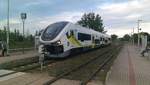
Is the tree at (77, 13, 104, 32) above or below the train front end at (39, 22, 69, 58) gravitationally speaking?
above

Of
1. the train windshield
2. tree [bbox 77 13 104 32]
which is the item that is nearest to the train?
the train windshield

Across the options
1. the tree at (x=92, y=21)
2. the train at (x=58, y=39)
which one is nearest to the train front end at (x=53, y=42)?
the train at (x=58, y=39)

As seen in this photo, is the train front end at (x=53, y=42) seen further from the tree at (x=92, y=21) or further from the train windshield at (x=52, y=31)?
the tree at (x=92, y=21)

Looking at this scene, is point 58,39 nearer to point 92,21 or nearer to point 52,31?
point 52,31

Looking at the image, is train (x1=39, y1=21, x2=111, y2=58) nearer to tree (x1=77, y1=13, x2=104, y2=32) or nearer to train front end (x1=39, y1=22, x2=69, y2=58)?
train front end (x1=39, y1=22, x2=69, y2=58)

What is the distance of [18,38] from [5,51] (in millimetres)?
21693

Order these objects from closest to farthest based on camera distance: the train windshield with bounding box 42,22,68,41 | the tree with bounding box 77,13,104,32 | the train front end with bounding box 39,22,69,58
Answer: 1. the train front end with bounding box 39,22,69,58
2. the train windshield with bounding box 42,22,68,41
3. the tree with bounding box 77,13,104,32

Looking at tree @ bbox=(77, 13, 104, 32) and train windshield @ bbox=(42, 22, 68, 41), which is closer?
train windshield @ bbox=(42, 22, 68, 41)

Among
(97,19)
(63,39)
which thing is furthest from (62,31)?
(97,19)

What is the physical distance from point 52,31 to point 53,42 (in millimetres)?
1374

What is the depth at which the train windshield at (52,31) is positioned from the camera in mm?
25598

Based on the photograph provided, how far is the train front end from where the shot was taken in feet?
82.3

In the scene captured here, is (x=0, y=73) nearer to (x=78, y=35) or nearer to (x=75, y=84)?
(x=75, y=84)

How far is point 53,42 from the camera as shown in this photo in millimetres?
25078
